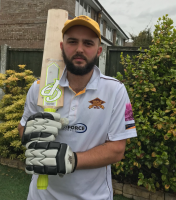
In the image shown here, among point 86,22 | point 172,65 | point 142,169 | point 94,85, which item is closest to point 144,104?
point 172,65

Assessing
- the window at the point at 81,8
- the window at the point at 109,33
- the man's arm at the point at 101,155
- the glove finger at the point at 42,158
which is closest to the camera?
the glove finger at the point at 42,158

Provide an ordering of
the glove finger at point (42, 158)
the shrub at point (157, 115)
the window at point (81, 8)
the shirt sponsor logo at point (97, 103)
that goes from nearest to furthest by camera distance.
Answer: the glove finger at point (42, 158)
the shirt sponsor logo at point (97, 103)
the shrub at point (157, 115)
the window at point (81, 8)

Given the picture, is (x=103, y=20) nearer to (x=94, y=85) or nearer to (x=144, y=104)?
(x=144, y=104)

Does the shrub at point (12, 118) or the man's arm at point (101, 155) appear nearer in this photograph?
the man's arm at point (101, 155)

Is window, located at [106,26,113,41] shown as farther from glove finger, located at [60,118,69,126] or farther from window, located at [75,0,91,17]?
glove finger, located at [60,118,69,126]

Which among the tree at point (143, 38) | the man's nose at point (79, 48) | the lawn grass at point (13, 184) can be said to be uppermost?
the tree at point (143, 38)

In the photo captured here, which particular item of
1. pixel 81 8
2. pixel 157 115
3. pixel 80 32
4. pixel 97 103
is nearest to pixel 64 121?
pixel 97 103

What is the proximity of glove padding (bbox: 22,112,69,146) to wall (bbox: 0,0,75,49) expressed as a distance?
10.6m

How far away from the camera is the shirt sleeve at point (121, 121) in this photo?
125 centimetres

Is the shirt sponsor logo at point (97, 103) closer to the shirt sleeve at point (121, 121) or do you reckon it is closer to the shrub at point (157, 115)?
the shirt sleeve at point (121, 121)

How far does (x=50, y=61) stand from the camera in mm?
1533

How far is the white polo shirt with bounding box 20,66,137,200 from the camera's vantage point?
1274mm

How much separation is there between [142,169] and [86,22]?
2670mm

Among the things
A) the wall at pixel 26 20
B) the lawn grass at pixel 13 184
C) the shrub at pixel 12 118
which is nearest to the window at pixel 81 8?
the wall at pixel 26 20
